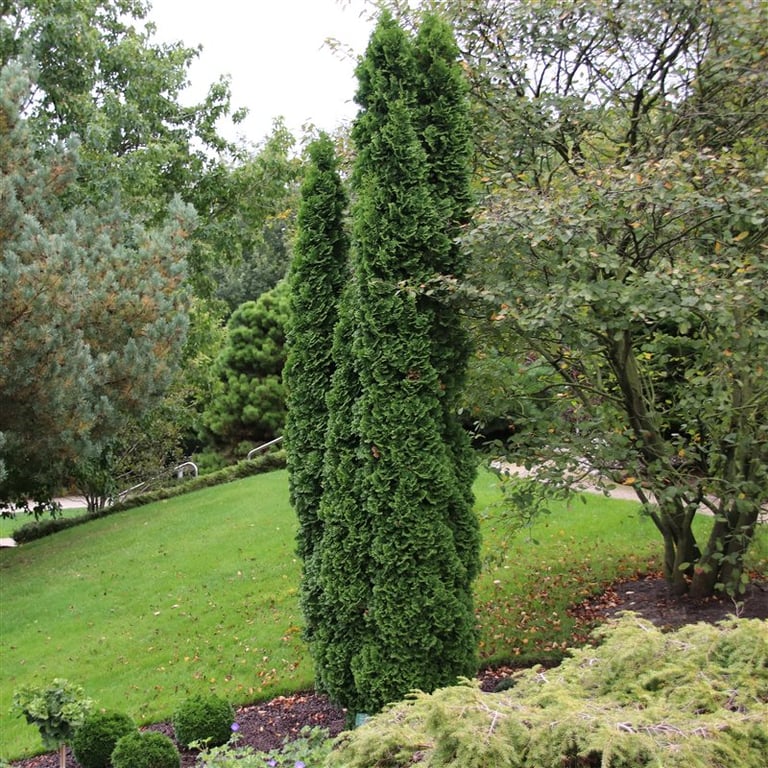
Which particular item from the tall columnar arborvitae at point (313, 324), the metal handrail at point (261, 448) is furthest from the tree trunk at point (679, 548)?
the metal handrail at point (261, 448)

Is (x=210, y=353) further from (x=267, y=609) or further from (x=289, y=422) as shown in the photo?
(x=289, y=422)

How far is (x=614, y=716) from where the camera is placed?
2.08 metres

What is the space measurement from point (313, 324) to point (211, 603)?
11.7ft

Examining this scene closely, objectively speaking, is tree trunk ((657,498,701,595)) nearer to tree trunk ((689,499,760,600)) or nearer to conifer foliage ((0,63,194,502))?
tree trunk ((689,499,760,600))

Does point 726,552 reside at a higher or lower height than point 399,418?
lower

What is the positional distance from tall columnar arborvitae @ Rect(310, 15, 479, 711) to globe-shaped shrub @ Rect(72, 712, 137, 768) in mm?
1187

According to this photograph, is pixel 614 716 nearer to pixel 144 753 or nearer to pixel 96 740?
pixel 144 753

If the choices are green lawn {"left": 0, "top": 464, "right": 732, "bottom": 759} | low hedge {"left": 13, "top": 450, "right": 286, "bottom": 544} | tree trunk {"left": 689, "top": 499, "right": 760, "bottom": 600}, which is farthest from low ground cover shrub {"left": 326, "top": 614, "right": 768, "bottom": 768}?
low hedge {"left": 13, "top": 450, "right": 286, "bottom": 544}

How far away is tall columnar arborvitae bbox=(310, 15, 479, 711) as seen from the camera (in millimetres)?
4043

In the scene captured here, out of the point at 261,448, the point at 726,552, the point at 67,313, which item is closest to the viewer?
the point at 726,552

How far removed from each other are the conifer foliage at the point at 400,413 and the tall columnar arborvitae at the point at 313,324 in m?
0.15

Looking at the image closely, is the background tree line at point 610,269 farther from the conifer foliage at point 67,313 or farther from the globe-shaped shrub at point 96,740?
the globe-shaped shrub at point 96,740

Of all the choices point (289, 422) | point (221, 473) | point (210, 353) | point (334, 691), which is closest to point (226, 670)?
point (334, 691)

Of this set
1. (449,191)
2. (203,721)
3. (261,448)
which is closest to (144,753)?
(203,721)
